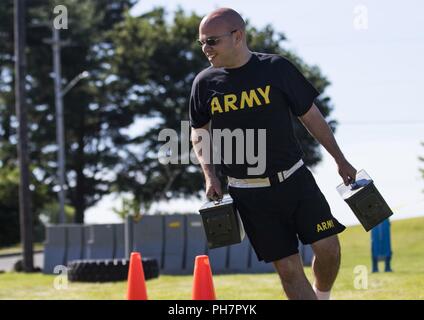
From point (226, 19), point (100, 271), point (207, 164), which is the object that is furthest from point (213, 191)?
point (100, 271)

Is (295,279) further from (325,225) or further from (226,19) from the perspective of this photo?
(226,19)

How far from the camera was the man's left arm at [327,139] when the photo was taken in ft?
16.6

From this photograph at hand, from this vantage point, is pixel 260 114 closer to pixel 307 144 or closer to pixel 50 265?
pixel 50 265

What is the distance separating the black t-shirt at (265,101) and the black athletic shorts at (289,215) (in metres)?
0.12

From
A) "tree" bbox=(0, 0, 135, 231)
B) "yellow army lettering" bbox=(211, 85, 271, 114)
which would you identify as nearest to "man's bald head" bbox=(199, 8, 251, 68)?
"yellow army lettering" bbox=(211, 85, 271, 114)

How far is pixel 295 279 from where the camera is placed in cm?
510

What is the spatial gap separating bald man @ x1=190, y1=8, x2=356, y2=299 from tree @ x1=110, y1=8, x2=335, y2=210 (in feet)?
107

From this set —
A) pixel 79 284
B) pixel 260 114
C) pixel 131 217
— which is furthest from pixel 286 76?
pixel 131 217

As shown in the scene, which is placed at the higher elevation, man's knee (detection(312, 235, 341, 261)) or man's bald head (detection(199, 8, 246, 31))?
man's bald head (detection(199, 8, 246, 31))

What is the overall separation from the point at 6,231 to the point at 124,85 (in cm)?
919

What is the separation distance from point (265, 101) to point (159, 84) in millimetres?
35270

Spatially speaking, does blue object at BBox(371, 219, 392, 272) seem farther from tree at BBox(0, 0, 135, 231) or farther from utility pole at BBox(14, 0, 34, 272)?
tree at BBox(0, 0, 135, 231)

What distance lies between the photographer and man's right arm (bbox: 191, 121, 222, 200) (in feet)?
17.1

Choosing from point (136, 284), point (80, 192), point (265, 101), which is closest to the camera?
point (265, 101)
